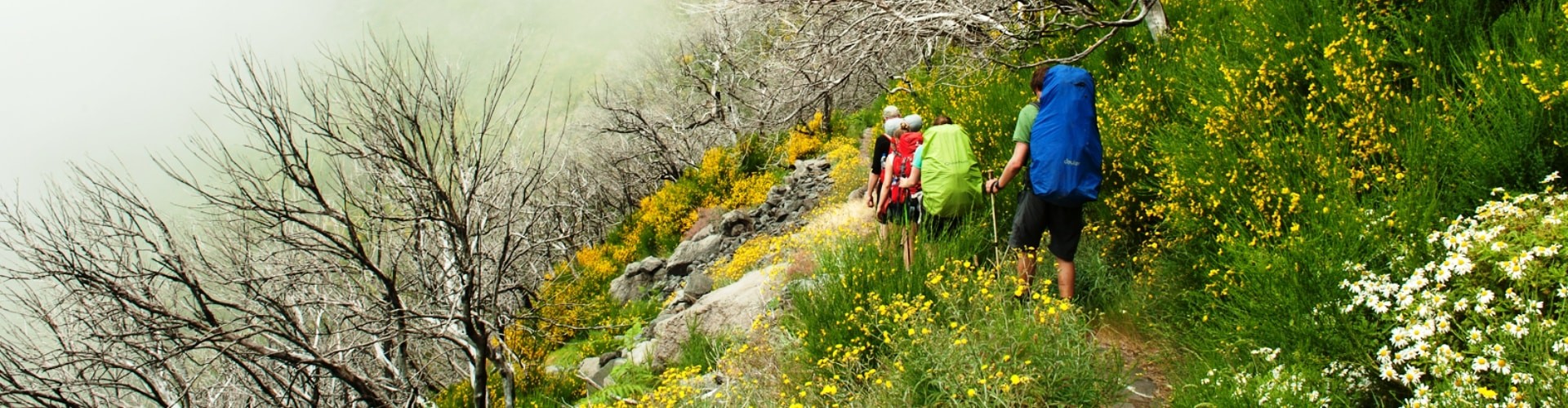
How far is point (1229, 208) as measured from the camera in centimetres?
387

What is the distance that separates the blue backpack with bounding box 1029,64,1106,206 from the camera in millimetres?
3885

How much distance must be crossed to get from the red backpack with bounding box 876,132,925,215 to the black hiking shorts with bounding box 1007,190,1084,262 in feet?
4.65

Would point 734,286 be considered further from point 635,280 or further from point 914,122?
point 635,280

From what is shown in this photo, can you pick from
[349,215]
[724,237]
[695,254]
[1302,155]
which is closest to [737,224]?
[724,237]

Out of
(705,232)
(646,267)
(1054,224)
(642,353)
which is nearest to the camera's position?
(1054,224)

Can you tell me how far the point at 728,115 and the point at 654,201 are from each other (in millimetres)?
5270

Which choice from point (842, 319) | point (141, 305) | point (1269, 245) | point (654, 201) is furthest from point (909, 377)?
point (654, 201)

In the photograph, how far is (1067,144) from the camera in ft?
12.7

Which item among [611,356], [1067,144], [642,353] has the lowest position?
[611,356]

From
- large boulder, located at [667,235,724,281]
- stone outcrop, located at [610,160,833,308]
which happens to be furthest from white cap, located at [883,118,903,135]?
large boulder, located at [667,235,724,281]

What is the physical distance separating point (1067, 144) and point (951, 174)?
121cm

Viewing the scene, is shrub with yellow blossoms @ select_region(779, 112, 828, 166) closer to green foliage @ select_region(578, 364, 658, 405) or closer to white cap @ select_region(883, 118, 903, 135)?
green foliage @ select_region(578, 364, 658, 405)

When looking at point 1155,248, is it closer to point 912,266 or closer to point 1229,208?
point 1229,208

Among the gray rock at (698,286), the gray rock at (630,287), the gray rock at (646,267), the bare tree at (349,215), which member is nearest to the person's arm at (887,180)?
the bare tree at (349,215)
